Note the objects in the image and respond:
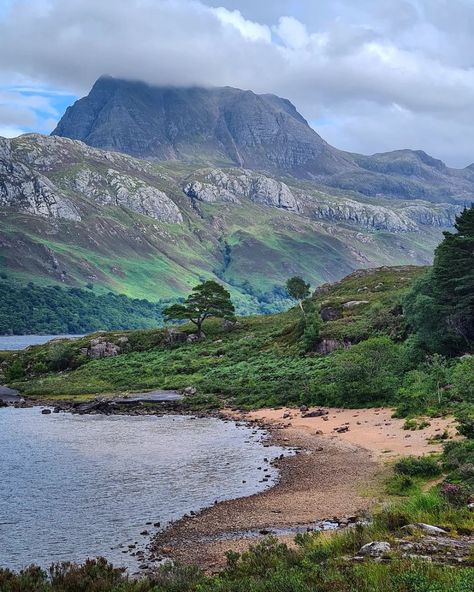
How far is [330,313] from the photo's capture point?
10388 centimetres

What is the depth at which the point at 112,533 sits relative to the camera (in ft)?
82.0

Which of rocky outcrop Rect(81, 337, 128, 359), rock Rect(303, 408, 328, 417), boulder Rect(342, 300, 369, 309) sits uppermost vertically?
boulder Rect(342, 300, 369, 309)

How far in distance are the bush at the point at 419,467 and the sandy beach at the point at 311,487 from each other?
4.53 feet

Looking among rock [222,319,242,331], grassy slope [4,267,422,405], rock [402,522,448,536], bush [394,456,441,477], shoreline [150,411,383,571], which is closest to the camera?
rock [402,522,448,536]

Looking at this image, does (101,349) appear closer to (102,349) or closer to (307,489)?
(102,349)

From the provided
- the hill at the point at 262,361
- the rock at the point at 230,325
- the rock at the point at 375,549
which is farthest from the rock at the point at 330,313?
the rock at the point at 375,549

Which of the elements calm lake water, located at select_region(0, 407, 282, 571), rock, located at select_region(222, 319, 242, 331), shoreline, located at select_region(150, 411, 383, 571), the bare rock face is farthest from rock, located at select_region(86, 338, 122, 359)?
shoreline, located at select_region(150, 411, 383, 571)

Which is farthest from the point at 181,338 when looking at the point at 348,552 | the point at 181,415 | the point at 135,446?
the point at 348,552

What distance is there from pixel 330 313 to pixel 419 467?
74.3m

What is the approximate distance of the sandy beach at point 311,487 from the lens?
926 inches

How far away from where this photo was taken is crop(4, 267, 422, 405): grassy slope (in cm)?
7319

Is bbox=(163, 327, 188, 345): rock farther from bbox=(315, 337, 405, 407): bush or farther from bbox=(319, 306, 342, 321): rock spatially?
bbox=(315, 337, 405, 407): bush

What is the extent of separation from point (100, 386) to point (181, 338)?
30978mm

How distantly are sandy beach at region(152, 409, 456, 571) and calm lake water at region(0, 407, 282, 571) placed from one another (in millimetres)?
1634
